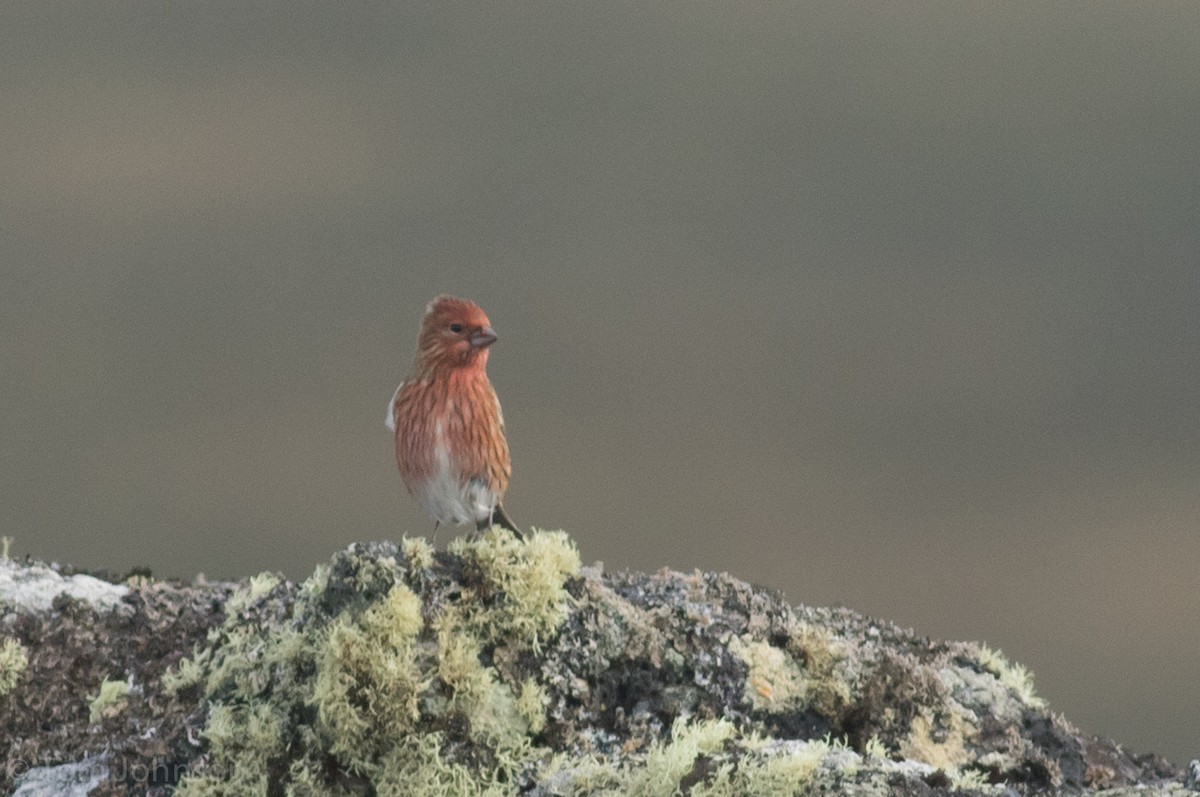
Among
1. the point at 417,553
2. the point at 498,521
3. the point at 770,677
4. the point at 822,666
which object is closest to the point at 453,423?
the point at 498,521

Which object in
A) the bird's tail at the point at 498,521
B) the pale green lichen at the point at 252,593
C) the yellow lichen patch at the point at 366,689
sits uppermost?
the bird's tail at the point at 498,521

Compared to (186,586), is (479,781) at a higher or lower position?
lower

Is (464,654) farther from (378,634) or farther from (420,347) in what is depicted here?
(420,347)

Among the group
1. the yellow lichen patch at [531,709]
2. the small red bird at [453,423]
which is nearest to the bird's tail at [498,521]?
the small red bird at [453,423]

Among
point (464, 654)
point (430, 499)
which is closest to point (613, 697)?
point (464, 654)

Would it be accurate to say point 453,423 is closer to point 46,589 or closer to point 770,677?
point 770,677

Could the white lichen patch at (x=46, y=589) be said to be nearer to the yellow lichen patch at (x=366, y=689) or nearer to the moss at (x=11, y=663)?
the moss at (x=11, y=663)
